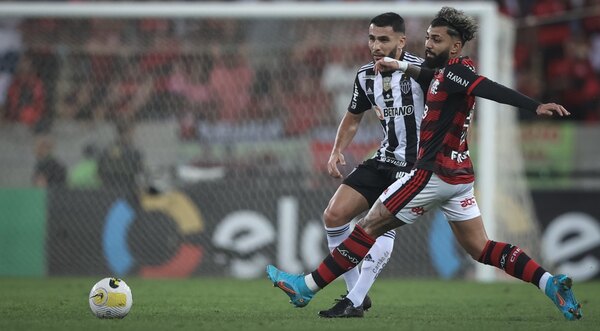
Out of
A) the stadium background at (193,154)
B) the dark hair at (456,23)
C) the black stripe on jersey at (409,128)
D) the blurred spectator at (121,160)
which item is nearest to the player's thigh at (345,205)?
the black stripe on jersey at (409,128)

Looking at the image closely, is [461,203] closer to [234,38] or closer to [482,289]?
[482,289]

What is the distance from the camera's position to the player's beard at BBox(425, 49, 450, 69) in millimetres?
6910

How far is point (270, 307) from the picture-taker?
7.81 meters

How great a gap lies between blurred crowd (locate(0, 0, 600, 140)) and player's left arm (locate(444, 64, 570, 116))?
6285 mm

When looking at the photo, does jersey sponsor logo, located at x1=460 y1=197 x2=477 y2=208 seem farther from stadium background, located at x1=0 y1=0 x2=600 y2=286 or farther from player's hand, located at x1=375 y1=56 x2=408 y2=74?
stadium background, located at x1=0 y1=0 x2=600 y2=286

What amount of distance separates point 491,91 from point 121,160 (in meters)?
7.35

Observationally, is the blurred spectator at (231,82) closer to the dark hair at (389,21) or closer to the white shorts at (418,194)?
the dark hair at (389,21)

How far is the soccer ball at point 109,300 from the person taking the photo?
21.5 feet

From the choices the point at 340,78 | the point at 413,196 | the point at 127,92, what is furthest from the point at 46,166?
the point at 413,196

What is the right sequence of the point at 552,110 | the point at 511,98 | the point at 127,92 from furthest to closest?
the point at 127,92
the point at 511,98
the point at 552,110

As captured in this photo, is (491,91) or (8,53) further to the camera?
(8,53)

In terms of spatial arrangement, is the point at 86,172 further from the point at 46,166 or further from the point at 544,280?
the point at 544,280

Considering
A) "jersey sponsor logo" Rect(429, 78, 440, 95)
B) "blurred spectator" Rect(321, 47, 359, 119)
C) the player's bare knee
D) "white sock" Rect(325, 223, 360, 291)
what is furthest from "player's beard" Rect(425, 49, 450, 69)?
→ "blurred spectator" Rect(321, 47, 359, 119)

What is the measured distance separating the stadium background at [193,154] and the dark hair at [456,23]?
18.2 feet
